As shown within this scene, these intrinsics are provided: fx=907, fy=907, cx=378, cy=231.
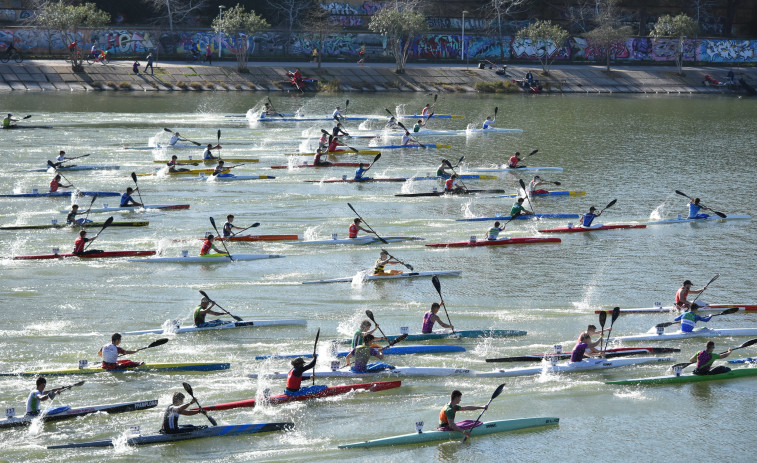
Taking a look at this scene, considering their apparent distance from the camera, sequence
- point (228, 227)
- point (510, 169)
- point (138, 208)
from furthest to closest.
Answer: point (510, 169) → point (138, 208) → point (228, 227)

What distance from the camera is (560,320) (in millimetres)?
22156

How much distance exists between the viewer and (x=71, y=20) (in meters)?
66.4

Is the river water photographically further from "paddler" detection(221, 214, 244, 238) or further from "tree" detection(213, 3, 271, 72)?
"tree" detection(213, 3, 271, 72)

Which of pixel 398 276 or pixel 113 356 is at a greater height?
pixel 113 356

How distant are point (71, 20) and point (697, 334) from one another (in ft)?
187

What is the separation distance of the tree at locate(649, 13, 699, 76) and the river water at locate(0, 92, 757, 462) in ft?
109

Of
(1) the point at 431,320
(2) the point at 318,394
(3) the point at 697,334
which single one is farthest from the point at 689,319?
(2) the point at 318,394

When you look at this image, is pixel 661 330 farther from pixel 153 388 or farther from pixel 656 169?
pixel 656 169

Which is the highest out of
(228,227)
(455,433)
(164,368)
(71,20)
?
(71,20)

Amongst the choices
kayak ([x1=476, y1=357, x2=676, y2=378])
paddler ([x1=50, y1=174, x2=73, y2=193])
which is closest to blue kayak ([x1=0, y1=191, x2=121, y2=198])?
paddler ([x1=50, y1=174, x2=73, y2=193])

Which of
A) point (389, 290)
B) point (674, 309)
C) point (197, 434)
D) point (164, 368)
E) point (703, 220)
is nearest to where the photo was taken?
point (197, 434)

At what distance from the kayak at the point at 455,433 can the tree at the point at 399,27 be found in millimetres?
57915

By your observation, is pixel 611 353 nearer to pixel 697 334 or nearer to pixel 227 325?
pixel 697 334

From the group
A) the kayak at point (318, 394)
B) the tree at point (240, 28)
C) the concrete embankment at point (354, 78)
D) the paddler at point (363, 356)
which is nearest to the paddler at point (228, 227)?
the paddler at point (363, 356)
